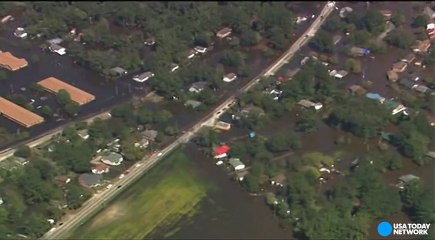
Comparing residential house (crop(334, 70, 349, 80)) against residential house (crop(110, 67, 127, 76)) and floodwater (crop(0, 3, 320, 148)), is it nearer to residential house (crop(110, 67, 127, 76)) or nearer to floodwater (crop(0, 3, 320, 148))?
floodwater (crop(0, 3, 320, 148))

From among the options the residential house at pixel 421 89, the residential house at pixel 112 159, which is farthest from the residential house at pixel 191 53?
the residential house at pixel 421 89

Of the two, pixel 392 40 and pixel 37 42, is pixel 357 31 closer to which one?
pixel 392 40

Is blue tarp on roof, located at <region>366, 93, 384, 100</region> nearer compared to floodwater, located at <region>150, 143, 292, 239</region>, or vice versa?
floodwater, located at <region>150, 143, 292, 239</region>

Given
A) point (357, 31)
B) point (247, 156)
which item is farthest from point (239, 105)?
point (357, 31)

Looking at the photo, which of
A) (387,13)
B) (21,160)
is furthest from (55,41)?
(387,13)

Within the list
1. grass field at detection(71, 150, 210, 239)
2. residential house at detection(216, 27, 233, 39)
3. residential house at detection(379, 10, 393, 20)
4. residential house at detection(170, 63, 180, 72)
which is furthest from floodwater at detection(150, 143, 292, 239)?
residential house at detection(379, 10, 393, 20)
